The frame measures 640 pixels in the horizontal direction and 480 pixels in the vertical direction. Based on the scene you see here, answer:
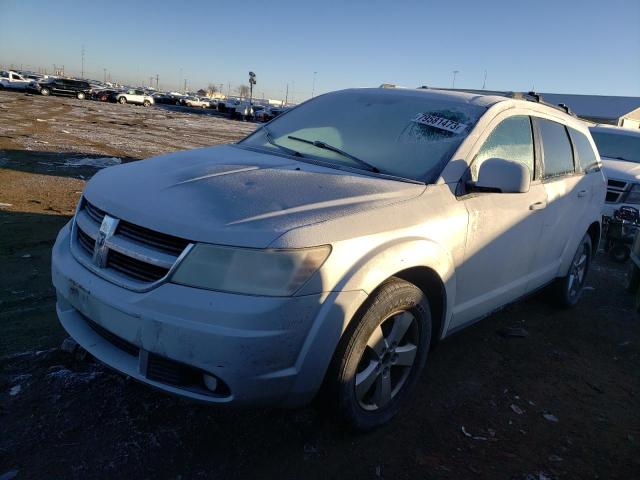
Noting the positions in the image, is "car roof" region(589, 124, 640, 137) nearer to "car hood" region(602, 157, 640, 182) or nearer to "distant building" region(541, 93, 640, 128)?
"car hood" region(602, 157, 640, 182)

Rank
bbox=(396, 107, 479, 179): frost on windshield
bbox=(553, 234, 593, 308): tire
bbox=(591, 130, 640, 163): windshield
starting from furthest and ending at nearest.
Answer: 1. bbox=(591, 130, 640, 163): windshield
2. bbox=(553, 234, 593, 308): tire
3. bbox=(396, 107, 479, 179): frost on windshield

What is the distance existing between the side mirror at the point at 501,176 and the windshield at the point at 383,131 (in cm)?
22

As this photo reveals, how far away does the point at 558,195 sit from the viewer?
377 centimetres

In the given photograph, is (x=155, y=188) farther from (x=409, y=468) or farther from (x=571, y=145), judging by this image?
(x=571, y=145)

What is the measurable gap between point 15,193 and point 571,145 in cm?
688

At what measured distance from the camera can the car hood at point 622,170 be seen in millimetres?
7449

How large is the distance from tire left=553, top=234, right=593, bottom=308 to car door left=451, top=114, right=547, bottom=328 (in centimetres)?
112

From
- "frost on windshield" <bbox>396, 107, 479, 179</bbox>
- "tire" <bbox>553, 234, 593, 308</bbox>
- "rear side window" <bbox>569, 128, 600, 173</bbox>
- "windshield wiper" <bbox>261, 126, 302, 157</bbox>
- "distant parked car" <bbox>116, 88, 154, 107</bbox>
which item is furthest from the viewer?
"distant parked car" <bbox>116, 88, 154, 107</bbox>

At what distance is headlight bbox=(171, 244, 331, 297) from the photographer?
1975mm

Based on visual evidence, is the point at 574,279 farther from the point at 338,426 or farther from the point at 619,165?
the point at 619,165

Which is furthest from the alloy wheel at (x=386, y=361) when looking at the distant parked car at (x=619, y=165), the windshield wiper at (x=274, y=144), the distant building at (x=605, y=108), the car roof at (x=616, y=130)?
the distant building at (x=605, y=108)

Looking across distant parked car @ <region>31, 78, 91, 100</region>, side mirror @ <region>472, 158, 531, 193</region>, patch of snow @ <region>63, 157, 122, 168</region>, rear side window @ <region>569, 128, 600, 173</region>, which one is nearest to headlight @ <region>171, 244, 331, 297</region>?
side mirror @ <region>472, 158, 531, 193</region>

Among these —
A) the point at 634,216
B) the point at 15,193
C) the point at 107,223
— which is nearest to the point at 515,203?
the point at 107,223

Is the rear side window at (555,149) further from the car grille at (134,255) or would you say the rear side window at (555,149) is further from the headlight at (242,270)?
the car grille at (134,255)
